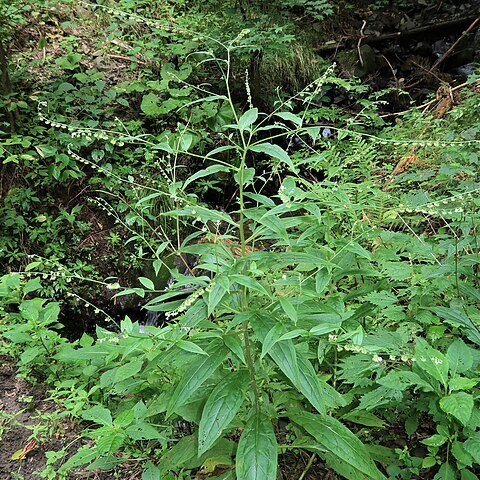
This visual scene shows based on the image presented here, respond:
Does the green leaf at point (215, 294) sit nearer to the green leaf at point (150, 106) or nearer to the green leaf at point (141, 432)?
the green leaf at point (141, 432)

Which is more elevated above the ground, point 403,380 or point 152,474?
point 403,380

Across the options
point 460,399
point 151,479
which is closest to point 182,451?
point 151,479

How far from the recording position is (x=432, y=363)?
65.7 inches

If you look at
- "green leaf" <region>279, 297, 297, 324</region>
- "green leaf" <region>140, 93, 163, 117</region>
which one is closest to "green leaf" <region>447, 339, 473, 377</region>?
"green leaf" <region>279, 297, 297, 324</region>

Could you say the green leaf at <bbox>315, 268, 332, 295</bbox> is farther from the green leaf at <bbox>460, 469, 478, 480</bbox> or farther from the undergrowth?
the green leaf at <bbox>460, 469, 478, 480</bbox>

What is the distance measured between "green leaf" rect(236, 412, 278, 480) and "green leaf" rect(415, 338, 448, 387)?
0.68 meters

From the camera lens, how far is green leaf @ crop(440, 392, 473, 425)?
1.49m

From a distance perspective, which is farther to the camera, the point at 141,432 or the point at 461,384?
the point at 141,432

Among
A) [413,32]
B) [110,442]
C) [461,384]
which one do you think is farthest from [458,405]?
[413,32]

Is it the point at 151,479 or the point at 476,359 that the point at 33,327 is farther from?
the point at 476,359

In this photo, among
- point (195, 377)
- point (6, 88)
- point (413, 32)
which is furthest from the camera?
point (413, 32)

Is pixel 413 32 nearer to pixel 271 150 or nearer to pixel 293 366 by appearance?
pixel 271 150

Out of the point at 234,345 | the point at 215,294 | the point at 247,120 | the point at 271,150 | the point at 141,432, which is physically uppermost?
the point at 247,120

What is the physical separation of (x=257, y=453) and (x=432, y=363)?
0.80 metres
